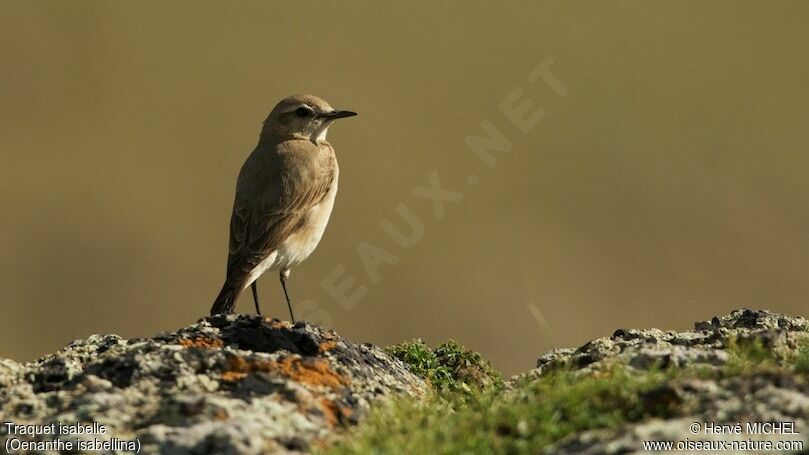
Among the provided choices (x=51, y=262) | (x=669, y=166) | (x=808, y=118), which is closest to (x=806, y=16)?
(x=808, y=118)

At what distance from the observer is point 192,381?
7.53 metres

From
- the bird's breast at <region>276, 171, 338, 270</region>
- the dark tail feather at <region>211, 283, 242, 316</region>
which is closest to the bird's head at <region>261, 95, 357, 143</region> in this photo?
the bird's breast at <region>276, 171, 338, 270</region>

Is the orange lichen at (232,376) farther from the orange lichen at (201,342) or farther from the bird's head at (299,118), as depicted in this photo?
the bird's head at (299,118)

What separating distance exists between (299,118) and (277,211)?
2.09 metres

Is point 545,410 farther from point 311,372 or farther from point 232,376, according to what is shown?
point 232,376

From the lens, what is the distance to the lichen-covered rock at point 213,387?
672 cm

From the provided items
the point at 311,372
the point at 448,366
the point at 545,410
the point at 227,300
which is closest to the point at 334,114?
the point at 227,300

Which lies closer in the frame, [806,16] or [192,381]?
[192,381]

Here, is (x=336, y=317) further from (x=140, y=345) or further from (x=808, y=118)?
(x=140, y=345)

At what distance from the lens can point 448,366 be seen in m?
10.3

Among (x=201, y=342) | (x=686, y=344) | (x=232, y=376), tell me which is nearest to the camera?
(x=232, y=376)

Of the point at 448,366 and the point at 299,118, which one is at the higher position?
the point at 299,118

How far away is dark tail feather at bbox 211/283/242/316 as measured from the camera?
11.8 meters

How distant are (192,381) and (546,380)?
2.33 metres
